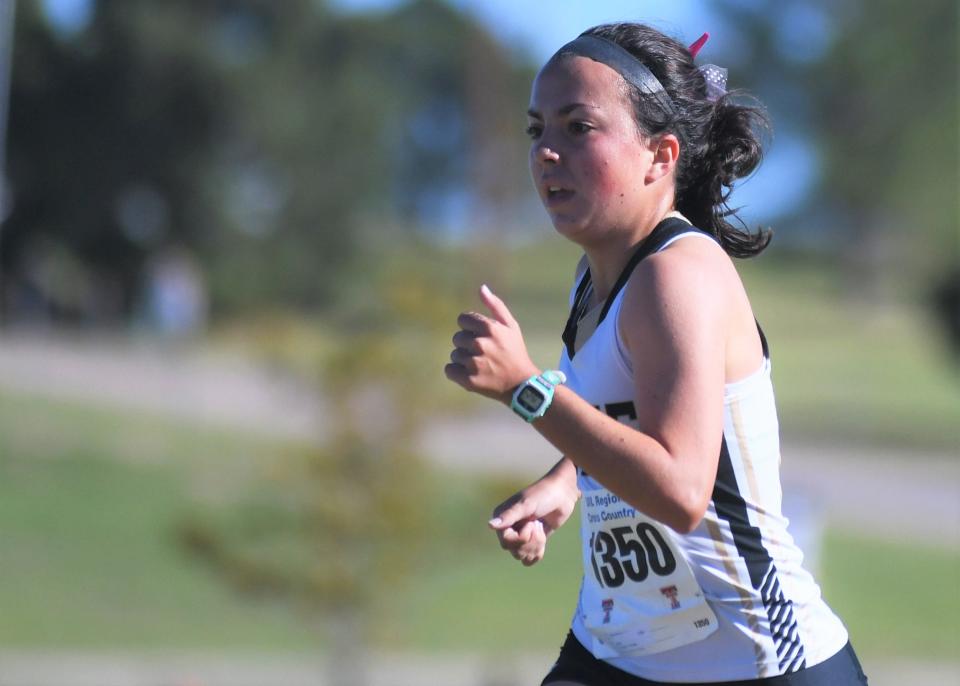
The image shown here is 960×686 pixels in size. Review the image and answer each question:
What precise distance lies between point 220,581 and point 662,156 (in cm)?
821

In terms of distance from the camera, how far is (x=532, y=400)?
2592 millimetres

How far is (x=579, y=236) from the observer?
2.95 m

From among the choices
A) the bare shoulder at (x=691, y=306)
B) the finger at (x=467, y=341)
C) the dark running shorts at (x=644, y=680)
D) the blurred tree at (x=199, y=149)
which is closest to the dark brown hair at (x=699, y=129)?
the bare shoulder at (x=691, y=306)

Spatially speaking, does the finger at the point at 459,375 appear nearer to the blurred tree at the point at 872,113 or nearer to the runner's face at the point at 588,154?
the runner's face at the point at 588,154

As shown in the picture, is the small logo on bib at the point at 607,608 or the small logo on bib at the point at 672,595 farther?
the small logo on bib at the point at 607,608

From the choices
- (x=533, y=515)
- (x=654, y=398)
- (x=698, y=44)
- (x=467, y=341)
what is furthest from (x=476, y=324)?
(x=698, y=44)

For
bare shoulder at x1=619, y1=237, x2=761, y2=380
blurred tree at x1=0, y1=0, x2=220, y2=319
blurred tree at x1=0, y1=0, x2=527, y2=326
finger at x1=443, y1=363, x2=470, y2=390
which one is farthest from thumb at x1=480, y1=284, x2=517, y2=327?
blurred tree at x1=0, y1=0, x2=220, y2=319

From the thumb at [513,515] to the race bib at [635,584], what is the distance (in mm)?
164

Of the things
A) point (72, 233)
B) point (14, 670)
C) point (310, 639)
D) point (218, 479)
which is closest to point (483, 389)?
point (14, 670)

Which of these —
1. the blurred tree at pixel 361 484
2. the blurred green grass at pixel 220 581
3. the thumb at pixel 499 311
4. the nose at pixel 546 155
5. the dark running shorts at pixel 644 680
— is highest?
the blurred green grass at pixel 220 581

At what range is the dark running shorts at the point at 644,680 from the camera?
2877 mm

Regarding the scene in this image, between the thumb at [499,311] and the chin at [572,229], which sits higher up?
the chin at [572,229]

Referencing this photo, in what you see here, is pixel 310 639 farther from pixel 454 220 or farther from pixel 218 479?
pixel 454 220

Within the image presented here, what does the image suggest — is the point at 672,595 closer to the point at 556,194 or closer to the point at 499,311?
the point at 499,311
